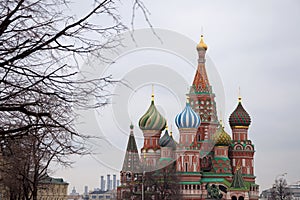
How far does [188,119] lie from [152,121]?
6593 mm

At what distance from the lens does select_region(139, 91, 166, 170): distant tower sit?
55.9 m

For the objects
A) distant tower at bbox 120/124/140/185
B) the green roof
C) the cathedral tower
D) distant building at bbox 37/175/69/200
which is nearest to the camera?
distant building at bbox 37/175/69/200

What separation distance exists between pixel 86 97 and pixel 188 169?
4507cm

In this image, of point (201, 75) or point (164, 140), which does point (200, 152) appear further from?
point (201, 75)

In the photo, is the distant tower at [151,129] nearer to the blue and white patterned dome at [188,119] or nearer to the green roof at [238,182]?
the blue and white patterned dome at [188,119]

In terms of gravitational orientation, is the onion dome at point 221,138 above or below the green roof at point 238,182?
above

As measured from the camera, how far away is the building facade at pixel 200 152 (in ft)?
165

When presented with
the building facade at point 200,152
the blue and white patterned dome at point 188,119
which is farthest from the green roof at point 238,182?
the blue and white patterned dome at point 188,119

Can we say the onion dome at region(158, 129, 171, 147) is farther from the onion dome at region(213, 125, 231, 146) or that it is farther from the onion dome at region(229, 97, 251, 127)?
the onion dome at region(229, 97, 251, 127)

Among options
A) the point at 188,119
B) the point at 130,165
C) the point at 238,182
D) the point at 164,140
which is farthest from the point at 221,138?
the point at 130,165

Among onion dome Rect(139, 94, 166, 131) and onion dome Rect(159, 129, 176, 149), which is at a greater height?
onion dome Rect(139, 94, 166, 131)

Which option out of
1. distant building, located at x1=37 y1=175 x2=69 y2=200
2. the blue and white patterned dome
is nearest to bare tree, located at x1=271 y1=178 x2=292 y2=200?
the blue and white patterned dome

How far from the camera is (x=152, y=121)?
56.7m

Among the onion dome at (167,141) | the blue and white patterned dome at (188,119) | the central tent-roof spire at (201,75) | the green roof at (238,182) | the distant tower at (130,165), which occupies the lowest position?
the green roof at (238,182)
